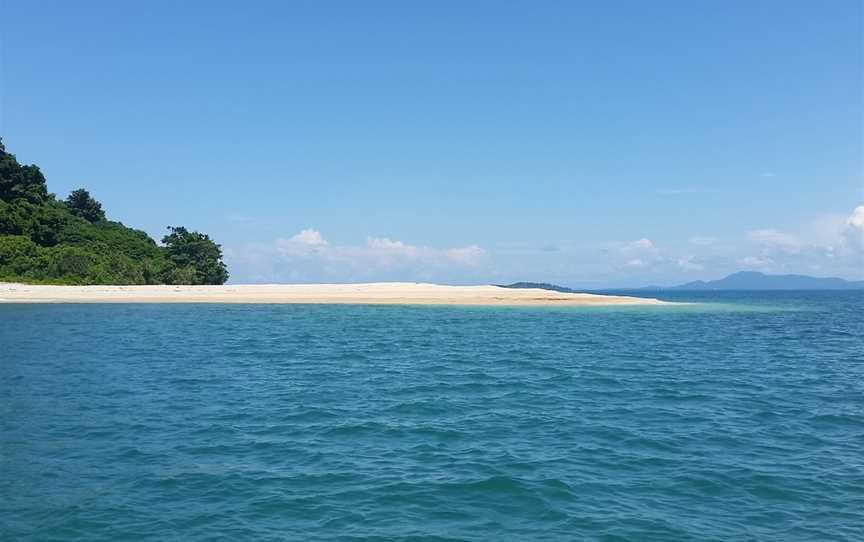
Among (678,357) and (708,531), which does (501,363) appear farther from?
(708,531)

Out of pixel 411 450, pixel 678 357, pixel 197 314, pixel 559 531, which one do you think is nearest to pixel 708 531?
pixel 559 531

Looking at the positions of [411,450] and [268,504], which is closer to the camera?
[268,504]

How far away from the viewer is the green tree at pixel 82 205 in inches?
4481

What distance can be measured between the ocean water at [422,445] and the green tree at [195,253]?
208ft

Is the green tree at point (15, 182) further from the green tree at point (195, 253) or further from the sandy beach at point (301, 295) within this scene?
the sandy beach at point (301, 295)

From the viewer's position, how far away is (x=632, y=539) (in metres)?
8.90

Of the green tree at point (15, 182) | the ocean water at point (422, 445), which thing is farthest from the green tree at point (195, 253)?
the ocean water at point (422, 445)

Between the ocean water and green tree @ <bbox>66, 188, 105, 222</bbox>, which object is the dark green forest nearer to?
green tree @ <bbox>66, 188, 105, 222</bbox>

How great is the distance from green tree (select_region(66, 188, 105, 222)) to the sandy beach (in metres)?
49.3

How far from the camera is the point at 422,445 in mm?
13375

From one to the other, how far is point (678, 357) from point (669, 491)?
19.5 m

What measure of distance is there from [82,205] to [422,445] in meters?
121

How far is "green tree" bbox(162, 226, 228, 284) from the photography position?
90.1m

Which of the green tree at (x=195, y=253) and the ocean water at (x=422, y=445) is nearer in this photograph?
the ocean water at (x=422, y=445)
